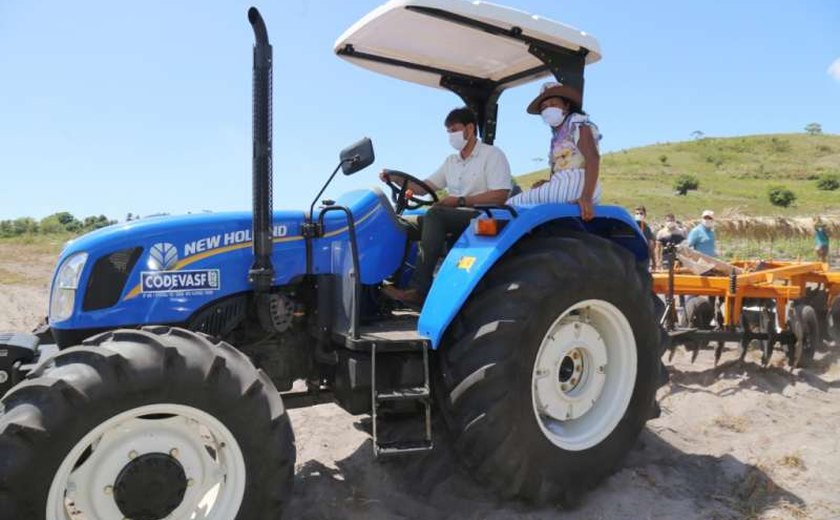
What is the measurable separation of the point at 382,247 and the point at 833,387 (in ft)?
14.7

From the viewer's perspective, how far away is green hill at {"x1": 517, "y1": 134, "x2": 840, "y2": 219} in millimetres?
51312

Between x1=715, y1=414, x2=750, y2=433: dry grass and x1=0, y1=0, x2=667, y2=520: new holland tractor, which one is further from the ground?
x1=0, y1=0, x2=667, y2=520: new holland tractor

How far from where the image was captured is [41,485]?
2348 mm

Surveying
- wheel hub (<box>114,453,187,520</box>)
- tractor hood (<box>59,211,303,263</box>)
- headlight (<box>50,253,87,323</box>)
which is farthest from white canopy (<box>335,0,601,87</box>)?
wheel hub (<box>114,453,187,520</box>)

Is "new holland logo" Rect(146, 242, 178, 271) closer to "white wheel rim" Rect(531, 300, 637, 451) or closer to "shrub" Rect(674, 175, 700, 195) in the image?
"white wheel rim" Rect(531, 300, 637, 451)

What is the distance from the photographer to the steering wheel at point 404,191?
4391 millimetres

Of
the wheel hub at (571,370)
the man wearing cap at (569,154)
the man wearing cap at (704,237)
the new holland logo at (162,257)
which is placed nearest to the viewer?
the new holland logo at (162,257)

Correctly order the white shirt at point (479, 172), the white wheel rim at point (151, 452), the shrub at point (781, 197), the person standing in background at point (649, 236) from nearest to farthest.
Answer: the white wheel rim at point (151, 452) < the white shirt at point (479, 172) < the person standing in background at point (649, 236) < the shrub at point (781, 197)

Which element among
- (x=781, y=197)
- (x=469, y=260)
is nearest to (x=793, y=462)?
(x=469, y=260)

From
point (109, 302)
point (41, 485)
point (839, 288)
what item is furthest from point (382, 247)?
point (839, 288)

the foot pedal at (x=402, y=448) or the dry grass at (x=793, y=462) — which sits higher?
the foot pedal at (x=402, y=448)

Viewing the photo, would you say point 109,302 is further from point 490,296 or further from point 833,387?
point 833,387

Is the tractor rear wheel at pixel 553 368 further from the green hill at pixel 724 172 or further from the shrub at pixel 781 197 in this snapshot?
the shrub at pixel 781 197

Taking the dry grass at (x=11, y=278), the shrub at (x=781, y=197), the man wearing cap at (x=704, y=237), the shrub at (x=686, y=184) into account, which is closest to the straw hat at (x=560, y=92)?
the man wearing cap at (x=704, y=237)
